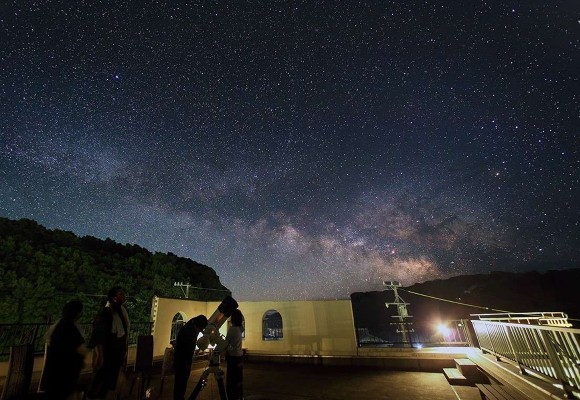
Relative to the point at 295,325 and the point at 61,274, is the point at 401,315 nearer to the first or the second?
the point at 295,325

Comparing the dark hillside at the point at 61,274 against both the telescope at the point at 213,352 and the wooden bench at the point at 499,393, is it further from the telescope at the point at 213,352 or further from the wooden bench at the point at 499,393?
the wooden bench at the point at 499,393

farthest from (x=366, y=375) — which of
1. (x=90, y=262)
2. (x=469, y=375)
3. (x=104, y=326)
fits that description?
(x=90, y=262)

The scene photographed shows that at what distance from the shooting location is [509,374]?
215 inches

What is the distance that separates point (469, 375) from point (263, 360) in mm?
8204

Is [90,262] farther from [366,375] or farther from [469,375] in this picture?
[469,375]

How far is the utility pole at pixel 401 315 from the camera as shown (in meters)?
13.3

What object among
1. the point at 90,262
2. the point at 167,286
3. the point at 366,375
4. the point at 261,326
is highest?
the point at 90,262

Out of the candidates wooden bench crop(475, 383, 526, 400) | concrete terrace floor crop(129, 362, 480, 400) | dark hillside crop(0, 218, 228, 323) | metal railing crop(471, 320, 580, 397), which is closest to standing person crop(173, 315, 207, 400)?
concrete terrace floor crop(129, 362, 480, 400)

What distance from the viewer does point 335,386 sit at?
24.0 feet

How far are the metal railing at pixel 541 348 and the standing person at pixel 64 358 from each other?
6.42m

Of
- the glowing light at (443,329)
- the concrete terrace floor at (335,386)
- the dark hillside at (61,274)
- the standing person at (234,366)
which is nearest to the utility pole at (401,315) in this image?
the glowing light at (443,329)

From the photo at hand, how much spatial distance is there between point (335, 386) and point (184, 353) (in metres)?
4.62

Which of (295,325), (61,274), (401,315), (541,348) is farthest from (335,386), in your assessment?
(61,274)

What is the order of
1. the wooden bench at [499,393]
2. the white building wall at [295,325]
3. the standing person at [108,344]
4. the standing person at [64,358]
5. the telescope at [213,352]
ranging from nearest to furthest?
the standing person at [64,358] < the standing person at [108,344] < the wooden bench at [499,393] < the telescope at [213,352] < the white building wall at [295,325]
